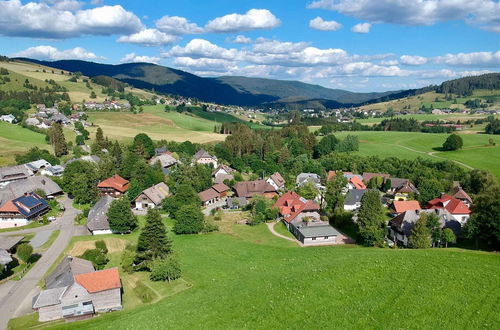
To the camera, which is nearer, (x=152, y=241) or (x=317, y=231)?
(x=152, y=241)

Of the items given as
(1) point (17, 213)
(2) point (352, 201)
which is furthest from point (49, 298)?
(2) point (352, 201)

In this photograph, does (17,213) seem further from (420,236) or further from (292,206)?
(420,236)

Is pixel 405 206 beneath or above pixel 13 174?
above

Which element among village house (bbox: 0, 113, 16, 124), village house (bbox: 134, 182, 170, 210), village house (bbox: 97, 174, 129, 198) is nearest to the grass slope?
village house (bbox: 134, 182, 170, 210)

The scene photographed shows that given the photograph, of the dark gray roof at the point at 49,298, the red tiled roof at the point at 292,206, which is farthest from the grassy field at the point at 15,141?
the dark gray roof at the point at 49,298

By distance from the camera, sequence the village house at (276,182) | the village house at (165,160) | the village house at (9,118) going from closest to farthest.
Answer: the village house at (276,182) → the village house at (165,160) → the village house at (9,118)

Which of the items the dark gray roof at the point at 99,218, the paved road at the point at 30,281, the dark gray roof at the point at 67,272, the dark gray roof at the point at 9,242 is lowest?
the paved road at the point at 30,281

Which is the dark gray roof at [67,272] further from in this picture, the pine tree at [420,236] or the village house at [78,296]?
the pine tree at [420,236]

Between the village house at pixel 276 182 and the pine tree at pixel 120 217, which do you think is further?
the village house at pixel 276 182

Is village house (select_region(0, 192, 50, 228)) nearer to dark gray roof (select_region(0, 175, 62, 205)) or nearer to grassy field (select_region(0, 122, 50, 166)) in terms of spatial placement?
dark gray roof (select_region(0, 175, 62, 205))
